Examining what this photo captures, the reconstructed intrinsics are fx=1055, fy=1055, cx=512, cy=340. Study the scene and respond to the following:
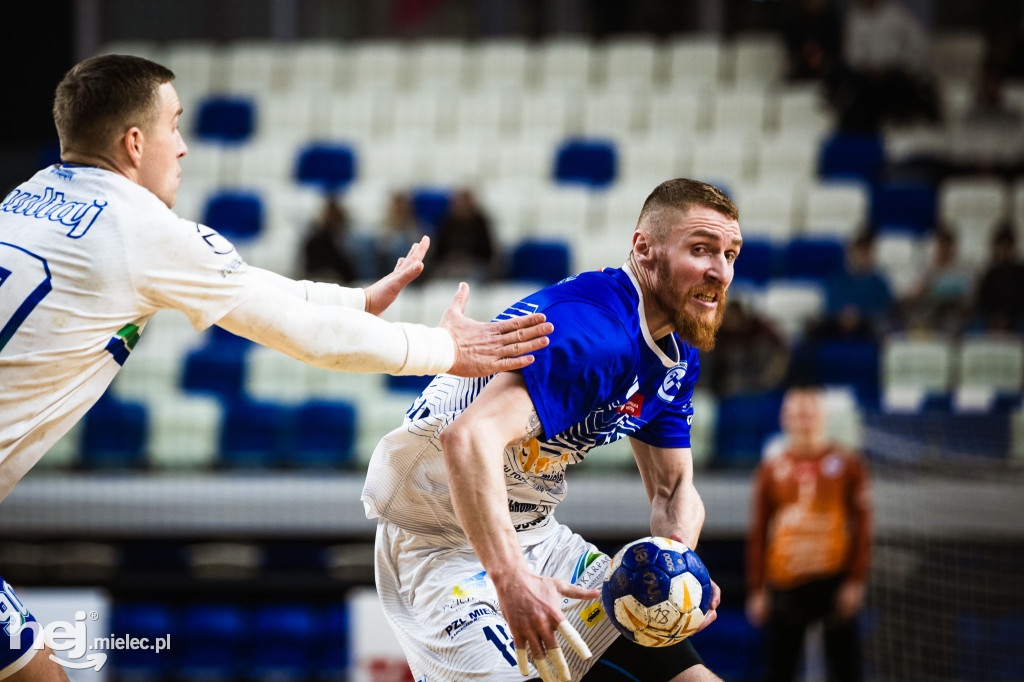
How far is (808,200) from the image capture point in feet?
32.4

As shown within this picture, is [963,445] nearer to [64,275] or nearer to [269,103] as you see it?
[64,275]

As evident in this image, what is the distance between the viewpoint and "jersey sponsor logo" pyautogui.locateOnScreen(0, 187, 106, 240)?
102 inches

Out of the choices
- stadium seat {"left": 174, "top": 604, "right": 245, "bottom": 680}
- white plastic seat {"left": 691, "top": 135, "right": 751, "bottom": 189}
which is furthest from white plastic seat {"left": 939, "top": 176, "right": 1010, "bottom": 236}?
stadium seat {"left": 174, "top": 604, "right": 245, "bottom": 680}

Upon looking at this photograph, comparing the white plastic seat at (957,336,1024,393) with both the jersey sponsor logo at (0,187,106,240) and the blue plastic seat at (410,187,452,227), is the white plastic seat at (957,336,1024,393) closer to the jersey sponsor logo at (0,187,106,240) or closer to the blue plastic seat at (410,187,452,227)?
the blue plastic seat at (410,187,452,227)

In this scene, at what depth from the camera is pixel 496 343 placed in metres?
2.91

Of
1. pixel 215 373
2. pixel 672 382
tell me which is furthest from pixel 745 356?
pixel 672 382

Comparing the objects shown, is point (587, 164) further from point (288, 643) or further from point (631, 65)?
point (288, 643)

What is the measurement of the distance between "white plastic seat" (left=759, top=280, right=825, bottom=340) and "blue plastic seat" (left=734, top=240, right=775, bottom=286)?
14cm

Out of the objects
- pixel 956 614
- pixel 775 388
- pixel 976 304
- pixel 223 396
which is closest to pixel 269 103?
pixel 223 396

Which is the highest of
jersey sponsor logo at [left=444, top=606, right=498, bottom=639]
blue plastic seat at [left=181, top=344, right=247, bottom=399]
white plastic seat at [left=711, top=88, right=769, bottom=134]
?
white plastic seat at [left=711, top=88, right=769, bottom=134]

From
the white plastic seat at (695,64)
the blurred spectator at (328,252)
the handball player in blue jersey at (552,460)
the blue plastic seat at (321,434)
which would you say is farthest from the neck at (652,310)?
the white plastic seat at (695,64)

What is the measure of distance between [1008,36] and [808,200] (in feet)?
9.75

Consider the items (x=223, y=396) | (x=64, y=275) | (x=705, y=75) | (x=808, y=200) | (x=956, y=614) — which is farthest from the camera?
(x=705, y=75)

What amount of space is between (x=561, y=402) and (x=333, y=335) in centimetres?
64
